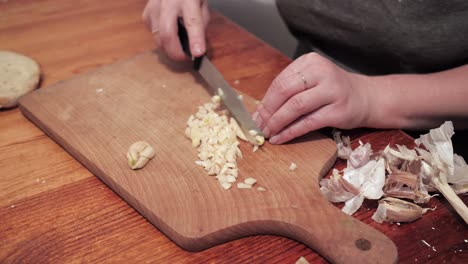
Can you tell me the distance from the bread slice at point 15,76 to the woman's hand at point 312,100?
0.56m

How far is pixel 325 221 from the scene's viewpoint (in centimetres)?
70

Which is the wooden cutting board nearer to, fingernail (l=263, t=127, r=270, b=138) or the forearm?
fingernail (l=263, t=127, r=270, b=138)

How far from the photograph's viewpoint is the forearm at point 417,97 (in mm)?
876

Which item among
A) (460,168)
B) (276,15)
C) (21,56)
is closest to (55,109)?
(21,56)

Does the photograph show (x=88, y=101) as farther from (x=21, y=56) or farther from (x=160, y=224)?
(x=160, y=224)

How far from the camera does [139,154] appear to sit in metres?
0.82

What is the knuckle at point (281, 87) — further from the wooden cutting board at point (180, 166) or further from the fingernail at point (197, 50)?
the fingernail at point (197, 50)

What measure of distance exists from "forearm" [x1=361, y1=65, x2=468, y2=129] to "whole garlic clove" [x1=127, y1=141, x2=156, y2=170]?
44 centimetres

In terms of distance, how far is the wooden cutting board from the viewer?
694mm

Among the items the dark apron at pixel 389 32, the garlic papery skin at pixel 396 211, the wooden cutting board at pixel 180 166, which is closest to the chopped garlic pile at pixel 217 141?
the wooden cutting board at pixel 180 166

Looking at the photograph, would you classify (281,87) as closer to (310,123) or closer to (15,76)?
(310,123)

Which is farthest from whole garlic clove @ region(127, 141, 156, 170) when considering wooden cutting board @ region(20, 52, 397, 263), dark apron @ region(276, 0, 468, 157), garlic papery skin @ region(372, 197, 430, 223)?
dark apron @ region(276, 0, 468, 157)

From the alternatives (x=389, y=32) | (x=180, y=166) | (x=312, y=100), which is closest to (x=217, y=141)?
(x=180, y=166)

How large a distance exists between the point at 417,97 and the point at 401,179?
0.69 feet
